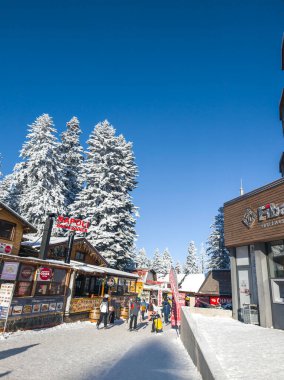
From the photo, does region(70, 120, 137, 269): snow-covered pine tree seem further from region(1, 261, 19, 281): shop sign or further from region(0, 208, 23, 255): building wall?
region(1, 261, 19, 281): shop sign

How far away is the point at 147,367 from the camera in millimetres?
8062

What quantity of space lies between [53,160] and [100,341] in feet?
73.3

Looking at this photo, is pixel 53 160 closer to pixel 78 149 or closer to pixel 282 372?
pixel 78 149

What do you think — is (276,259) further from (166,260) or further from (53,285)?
(166,260)

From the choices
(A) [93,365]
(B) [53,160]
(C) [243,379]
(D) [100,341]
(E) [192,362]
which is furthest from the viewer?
(B) [53,160]

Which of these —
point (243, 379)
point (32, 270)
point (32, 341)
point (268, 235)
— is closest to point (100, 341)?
point (32, 341)

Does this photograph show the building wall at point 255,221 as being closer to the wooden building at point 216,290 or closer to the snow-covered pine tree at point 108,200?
the wooden building at point 216,290

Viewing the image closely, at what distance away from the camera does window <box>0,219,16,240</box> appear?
1783 centimetres

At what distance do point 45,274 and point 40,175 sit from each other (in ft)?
52.6

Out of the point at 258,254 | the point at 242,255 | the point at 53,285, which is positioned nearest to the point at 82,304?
the point at 53,285

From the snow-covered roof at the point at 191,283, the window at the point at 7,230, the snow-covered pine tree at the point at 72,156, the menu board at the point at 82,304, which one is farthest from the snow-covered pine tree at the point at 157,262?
the window at the point at 7,230

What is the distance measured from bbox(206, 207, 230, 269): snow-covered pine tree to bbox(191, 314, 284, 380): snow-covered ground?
31.8m

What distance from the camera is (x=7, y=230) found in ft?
59.8

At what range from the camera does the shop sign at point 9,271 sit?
12.2 m
